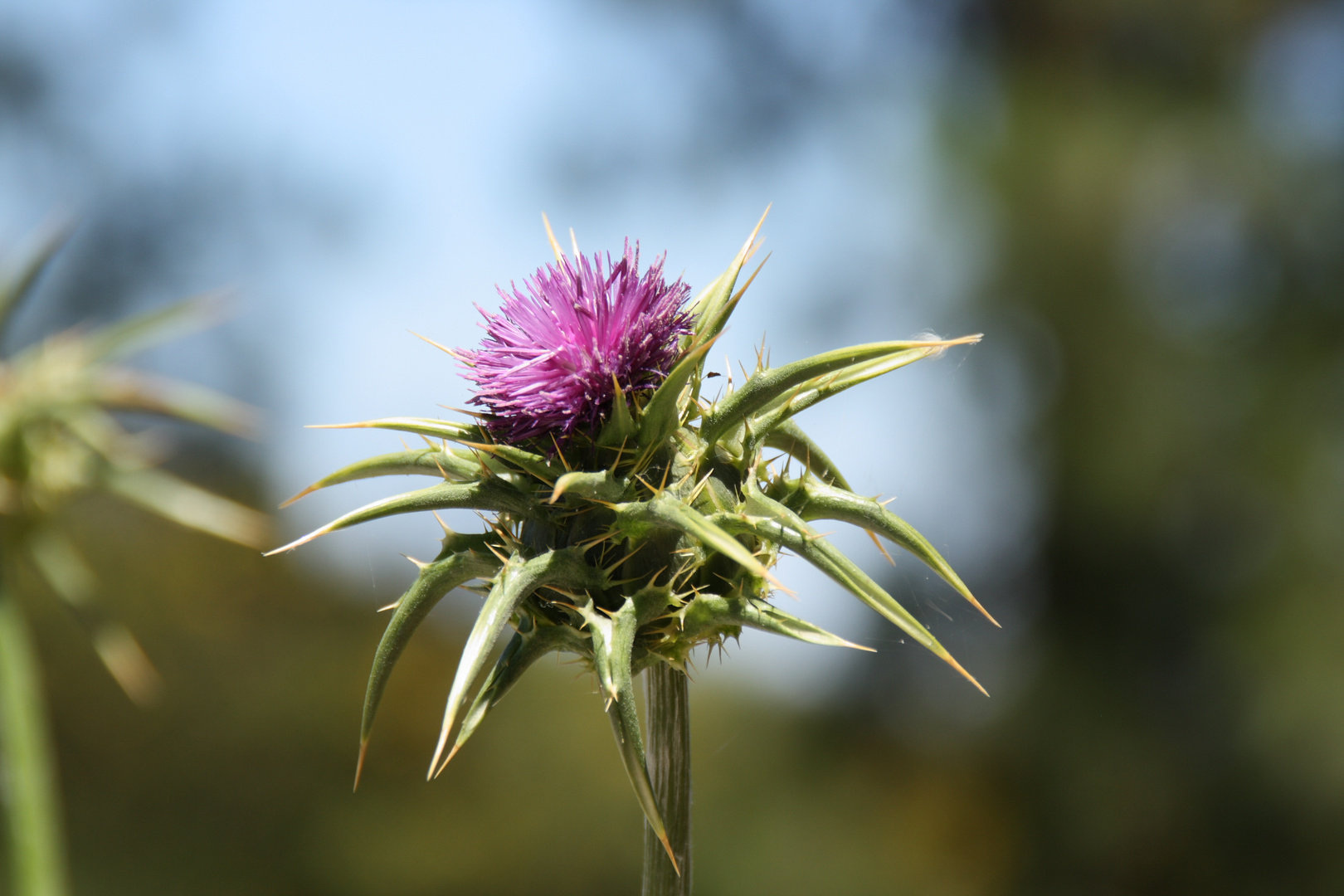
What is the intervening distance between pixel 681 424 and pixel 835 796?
12.8 meters

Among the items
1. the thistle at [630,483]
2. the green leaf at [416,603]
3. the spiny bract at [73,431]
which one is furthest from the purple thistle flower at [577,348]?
the spiny bract at [73,431]

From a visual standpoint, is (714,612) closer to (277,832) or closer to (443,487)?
(443,487)

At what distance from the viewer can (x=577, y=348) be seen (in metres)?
1.61

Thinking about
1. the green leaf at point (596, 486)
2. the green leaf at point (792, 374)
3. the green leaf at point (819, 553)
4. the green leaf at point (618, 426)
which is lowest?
the green leaf at point (819, 553)

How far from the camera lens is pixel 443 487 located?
1596 millimetres

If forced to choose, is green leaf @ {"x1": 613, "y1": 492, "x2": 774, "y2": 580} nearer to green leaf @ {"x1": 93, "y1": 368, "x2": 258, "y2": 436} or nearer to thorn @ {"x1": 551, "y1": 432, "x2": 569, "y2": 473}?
thorn @ {"x1": 551, "y1": 432, "x2": 569, "y2": 473}

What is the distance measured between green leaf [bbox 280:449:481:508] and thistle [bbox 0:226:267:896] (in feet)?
5.67

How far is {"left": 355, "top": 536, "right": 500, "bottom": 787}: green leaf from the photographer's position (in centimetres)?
138

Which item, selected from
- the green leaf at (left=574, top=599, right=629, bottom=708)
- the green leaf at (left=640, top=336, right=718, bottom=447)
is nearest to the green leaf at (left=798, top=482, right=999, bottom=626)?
the green leaf at (left=640, top=336, right=718, bottom=447)

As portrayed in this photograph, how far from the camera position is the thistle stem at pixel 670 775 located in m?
1.58

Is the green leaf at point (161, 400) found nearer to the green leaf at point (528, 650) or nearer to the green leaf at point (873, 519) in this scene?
the green leaf at point (528, 650)

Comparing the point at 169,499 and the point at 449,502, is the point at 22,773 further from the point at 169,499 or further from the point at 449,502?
the point at 449,502

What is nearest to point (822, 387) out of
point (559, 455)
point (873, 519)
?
point (873, 519)

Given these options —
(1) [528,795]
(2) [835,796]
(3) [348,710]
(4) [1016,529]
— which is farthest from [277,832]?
(4) [1016,529]
